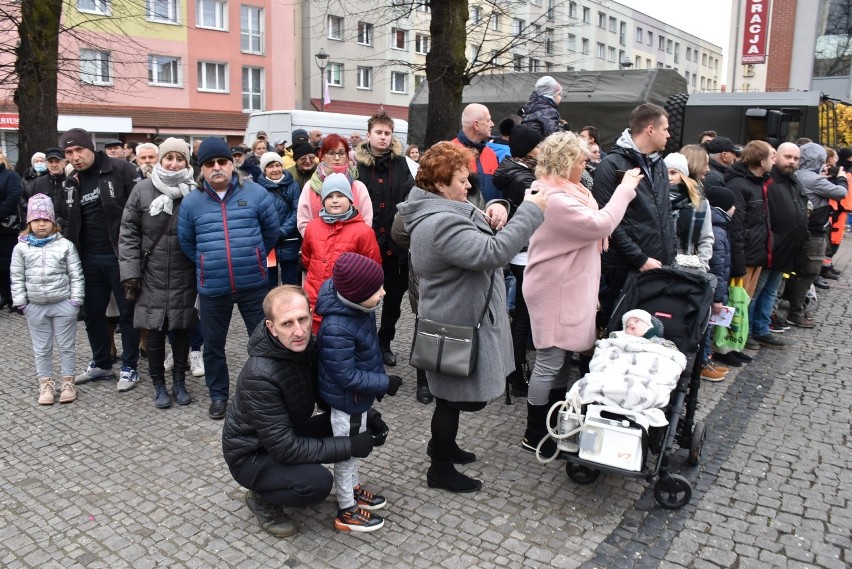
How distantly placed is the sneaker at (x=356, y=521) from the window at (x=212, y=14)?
34.6m

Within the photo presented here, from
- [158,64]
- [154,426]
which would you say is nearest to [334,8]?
[158,64]

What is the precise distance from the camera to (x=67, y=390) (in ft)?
18.1

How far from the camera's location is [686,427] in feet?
14.1

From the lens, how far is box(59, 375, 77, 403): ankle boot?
5492 mm

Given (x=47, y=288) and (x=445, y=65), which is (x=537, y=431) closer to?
(x=47, y=288)

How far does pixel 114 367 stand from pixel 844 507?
19.0 feet

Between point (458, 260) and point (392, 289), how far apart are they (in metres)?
2.66

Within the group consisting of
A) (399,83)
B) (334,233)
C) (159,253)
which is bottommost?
(159,253)

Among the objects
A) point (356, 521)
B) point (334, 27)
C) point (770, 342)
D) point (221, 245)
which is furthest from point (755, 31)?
point (356, 521)

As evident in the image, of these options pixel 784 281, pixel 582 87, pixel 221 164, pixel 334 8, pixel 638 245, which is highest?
pixel 334 8

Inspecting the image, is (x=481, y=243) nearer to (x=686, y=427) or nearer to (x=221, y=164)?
(x=686, y=427)

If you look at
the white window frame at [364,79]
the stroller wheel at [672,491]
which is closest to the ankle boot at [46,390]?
the stroller wheel at [672,491]

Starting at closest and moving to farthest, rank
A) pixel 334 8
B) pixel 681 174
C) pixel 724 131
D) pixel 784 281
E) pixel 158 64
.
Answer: pixel 681 174, pixel 784 281, pixel 724 131, pixel 158 64, pixel 334 8

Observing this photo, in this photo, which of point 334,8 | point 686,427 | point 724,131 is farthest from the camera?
point 334,8
